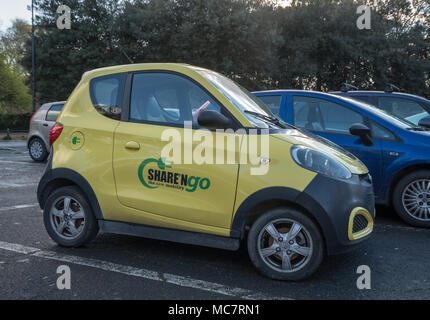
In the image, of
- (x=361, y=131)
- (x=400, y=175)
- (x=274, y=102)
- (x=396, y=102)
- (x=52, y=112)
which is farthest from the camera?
(x=52, y=112)

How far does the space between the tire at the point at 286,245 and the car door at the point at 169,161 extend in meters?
0.29

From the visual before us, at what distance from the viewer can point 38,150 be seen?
1260cm

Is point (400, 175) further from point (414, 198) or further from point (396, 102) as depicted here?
point (396, 102)

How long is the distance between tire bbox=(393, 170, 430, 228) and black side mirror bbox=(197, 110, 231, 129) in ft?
9.30

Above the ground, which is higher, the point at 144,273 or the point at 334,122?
the point at 334,122

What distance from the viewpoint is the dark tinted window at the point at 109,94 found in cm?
412

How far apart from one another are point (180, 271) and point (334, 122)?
10.2 feet

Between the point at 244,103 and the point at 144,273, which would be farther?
the point at 244,103

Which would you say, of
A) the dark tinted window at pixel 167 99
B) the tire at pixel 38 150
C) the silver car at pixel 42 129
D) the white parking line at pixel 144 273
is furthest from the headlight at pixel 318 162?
the tire at pixel 38 150

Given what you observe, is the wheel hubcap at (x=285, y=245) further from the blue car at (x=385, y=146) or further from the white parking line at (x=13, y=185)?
the white parking line at (x=13, y=185)

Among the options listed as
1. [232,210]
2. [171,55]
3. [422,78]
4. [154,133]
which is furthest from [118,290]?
[422,78]

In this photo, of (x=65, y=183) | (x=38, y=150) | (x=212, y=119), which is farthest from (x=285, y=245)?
(x=38, y=150)

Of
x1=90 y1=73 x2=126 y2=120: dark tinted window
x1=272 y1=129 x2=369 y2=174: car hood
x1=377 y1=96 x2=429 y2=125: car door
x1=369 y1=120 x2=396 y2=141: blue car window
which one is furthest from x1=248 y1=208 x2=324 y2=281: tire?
x1=377 y1=96 x2=429 y2=125: car door
